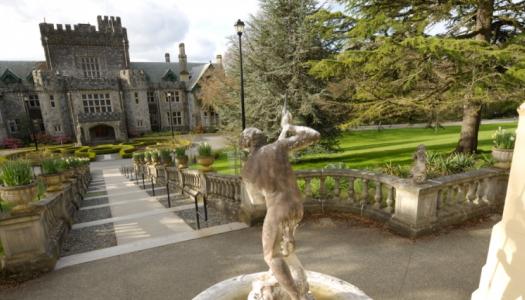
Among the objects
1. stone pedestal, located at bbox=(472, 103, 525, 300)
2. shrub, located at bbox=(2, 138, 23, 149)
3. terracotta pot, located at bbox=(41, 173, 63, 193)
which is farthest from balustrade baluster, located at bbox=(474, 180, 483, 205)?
shrub, located at bbox=(2, 138, 23, 149)

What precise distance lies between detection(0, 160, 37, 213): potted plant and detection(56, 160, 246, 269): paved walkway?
1313 millimetres

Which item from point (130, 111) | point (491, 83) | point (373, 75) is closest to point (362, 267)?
point (491, 83)

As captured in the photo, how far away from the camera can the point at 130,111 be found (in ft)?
136

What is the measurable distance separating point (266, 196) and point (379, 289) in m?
2.74

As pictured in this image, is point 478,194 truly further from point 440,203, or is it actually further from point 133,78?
point 133,78

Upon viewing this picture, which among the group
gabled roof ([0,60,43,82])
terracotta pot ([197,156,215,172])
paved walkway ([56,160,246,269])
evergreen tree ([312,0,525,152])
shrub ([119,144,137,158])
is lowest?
shrub ([119,144,137,158])

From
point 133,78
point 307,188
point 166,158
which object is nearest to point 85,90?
point 133,78

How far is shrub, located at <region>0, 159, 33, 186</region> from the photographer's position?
4.76m

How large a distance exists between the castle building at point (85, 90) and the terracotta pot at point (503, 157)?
3472 centimetres

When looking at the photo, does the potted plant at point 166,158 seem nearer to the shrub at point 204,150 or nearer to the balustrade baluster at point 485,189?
the shrub at point 204,150

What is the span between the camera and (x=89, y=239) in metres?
6.57

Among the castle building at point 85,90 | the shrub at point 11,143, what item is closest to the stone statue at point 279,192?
the castle building at point 85,90

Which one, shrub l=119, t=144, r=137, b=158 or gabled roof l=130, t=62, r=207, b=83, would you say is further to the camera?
gabled roof l=130, t=62, r=207, b=83

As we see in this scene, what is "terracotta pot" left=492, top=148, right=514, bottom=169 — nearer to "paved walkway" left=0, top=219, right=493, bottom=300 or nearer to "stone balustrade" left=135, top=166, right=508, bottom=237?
"stone balustrade" left=135, top=166, right=508, bottom=237
